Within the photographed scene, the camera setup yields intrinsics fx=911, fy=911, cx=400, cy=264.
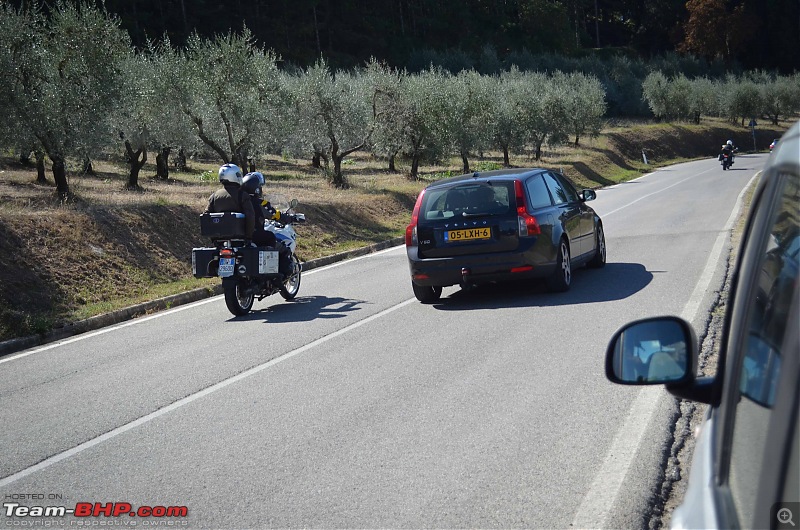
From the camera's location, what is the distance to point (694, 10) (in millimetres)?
119375

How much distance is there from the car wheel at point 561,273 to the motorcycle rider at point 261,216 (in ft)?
13.4

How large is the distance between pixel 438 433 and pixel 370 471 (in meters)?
0.82

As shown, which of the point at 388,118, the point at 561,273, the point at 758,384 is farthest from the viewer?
the point at 388,118

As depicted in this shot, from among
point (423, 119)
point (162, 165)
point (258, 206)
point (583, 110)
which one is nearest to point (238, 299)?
point (258, 206)

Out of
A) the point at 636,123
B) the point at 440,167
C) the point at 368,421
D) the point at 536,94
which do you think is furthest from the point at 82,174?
the point at 636,123

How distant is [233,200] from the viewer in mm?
13062

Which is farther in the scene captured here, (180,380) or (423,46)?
(423,46)

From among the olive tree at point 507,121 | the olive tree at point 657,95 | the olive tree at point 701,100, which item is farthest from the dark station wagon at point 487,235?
the olive tree at point 701,100

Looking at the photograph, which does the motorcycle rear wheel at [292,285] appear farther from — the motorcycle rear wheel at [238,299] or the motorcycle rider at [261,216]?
the motorcycle rear wheel at [238,299]

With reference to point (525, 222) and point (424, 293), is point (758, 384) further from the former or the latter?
point (424, 293)

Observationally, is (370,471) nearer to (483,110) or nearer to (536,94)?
(483,110)

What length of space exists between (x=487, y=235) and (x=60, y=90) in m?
13.7

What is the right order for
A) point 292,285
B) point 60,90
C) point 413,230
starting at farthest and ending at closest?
point 60,90 → point 292,285 → point 413,230

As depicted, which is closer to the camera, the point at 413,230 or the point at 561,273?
the point at 561,273
